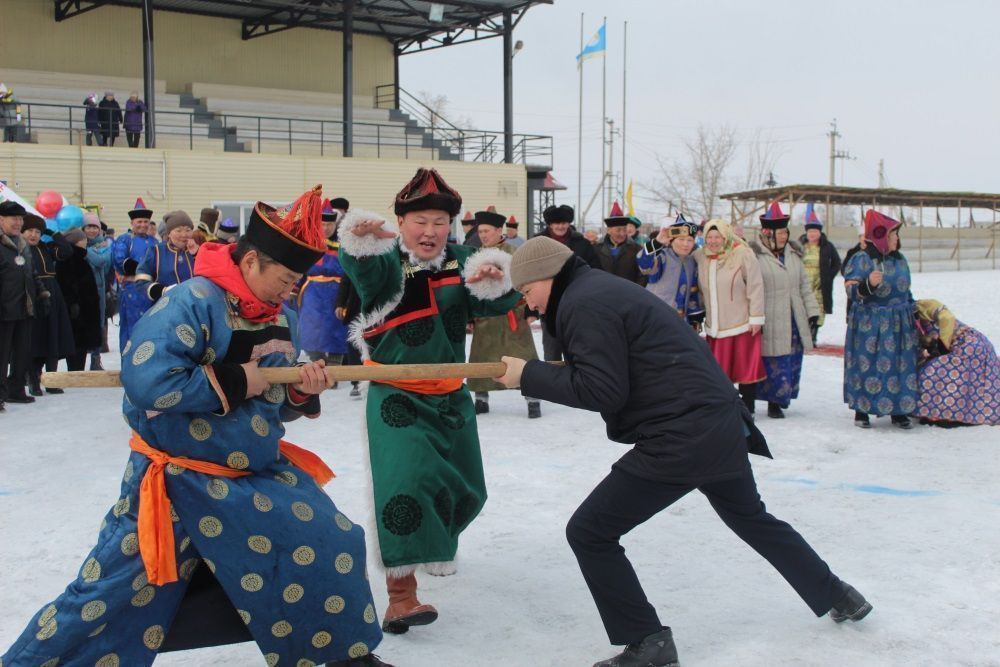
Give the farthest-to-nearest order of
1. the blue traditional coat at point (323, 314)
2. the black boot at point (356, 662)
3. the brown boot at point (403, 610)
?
the blue traditional coat at point (323, 314)
the brown boot at point (403, 610)
the black boot at point (356, 662)

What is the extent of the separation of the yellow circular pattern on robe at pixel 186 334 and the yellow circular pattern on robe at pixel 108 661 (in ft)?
2.93

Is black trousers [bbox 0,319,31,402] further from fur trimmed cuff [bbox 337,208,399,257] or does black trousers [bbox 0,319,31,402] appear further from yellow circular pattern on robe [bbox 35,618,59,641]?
yellow circular pattern on robe [bbox 35,618,59,641]

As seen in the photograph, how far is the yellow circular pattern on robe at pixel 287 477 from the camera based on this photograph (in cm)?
310

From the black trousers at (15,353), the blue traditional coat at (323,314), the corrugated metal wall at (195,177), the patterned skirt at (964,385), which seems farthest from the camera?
the corrugated metal wall at (195,177)

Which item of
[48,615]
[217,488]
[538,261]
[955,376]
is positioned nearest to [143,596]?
[48,615]

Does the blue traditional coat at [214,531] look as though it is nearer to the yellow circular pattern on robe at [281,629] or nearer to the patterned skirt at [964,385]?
the yellow circular pattern on robe at [281,629]

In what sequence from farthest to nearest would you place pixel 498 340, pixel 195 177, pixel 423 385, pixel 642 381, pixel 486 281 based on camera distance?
pixel 195 177
pixel 498 340
pixel 486 281
pixel 423 385
pixel 642 381

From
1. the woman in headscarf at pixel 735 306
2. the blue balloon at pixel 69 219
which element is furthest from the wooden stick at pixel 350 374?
the blue balloon at pixel 69 219

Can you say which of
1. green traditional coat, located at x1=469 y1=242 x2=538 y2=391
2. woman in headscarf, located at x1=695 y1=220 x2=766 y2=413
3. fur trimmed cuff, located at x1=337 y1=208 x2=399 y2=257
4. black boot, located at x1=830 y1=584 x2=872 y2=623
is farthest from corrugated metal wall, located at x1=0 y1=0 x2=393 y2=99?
black boot, located at x1=830 y1=584 x2=872 y2=623

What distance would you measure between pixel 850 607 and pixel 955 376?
15.0 ft

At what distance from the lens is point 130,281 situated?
9586 mm

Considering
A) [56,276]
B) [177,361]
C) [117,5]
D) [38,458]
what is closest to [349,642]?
[177,361]

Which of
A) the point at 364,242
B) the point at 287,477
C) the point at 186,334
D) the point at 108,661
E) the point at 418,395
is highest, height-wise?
the point at 364,242

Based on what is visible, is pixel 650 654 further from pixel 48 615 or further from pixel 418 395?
pixel 48 615
